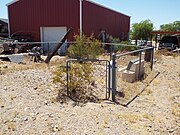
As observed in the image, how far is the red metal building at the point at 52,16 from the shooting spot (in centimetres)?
1681

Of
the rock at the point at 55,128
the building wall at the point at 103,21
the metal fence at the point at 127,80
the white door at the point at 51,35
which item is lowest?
the rock at the point at 55,128

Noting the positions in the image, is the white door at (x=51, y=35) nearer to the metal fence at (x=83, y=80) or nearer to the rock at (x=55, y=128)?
the metal fence at (x=83, y=80)

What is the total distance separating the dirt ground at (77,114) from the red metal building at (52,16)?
1163 centimetres

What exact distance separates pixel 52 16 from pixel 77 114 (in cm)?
1448

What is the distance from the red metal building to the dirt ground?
1163 cm

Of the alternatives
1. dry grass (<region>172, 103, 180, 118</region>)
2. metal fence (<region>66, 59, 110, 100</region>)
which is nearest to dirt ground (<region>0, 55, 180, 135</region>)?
dry grass (<region>172, 103, 180, 118</region>)

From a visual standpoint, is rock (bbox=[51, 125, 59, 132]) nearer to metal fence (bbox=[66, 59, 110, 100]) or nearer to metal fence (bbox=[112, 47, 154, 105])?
metal fence (bbox=[66, 59, 110, 100])

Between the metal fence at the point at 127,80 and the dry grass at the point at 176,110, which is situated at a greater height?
the metal fence at the point at 127,80

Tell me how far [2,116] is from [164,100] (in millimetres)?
3972

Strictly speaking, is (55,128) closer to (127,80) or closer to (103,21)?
(127,80)

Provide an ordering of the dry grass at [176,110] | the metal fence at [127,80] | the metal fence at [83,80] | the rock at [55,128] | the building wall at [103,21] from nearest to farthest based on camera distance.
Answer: the rock at [55,128] → the dry grass at [176,110] → the metal fence at [127,80] → the metal fence at [83,80] → the building wall at [103,21]

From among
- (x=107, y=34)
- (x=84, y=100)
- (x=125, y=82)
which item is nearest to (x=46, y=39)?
(x=107, y=34)

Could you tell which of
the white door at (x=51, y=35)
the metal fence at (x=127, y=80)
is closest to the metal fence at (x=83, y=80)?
the metal fence at (x=127, y=80)

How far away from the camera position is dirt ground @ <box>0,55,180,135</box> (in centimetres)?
378
